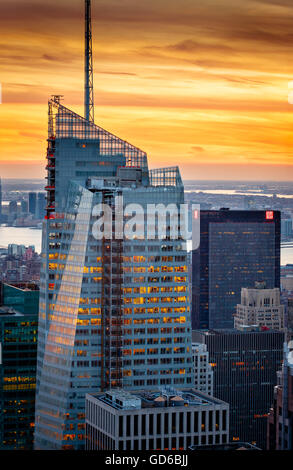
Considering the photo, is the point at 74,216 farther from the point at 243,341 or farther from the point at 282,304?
the point at 282,304

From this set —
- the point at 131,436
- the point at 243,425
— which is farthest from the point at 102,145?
the point at 243,425

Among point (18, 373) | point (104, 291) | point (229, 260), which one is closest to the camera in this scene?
point (104, 291)

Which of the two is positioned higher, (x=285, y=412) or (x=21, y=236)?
(x=21, y=236)

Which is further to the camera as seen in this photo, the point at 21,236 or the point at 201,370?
the point at 201,370

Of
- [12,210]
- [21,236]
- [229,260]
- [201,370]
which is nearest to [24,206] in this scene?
[12,210]

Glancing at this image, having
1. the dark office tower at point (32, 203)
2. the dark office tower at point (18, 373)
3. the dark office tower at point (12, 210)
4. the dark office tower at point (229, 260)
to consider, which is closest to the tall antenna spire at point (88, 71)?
the dark office tower at point (32, 203)

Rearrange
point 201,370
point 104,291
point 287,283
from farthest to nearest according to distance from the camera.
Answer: point 287,283 < point 201,370 < point 104,291

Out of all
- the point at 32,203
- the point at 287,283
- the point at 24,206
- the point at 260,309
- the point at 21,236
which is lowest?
the point at 260,309

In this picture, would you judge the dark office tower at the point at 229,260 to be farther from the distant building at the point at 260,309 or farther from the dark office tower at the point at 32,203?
the dark office tower at the point at 32,203

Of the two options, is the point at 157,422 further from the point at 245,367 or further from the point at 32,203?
the point at 245,367
